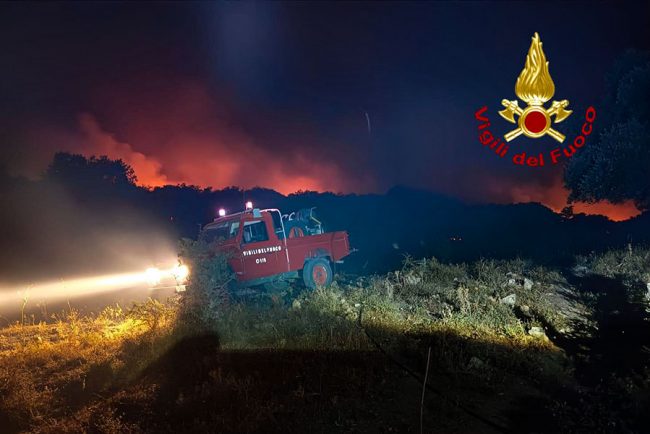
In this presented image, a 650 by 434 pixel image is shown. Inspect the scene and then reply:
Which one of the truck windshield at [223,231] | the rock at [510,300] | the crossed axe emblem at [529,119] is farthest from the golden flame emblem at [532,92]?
the truck windshield at [223,231]

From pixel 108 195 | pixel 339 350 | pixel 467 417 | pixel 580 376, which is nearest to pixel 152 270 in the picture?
pixel 339 350

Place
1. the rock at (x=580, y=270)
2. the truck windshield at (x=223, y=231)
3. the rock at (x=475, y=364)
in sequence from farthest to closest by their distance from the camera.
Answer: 1. the rock at (x=580, y=270)
2. the truck windshield at (x=223, y=231)
3. the rock at (x=475, y=364)

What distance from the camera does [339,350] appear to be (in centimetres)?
700

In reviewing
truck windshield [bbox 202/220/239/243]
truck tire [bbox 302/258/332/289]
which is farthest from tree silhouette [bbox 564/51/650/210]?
truck windshield [bbox 202/220/239/243]

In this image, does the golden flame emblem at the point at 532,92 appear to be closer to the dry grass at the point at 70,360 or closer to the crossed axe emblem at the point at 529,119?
the crossed axe emblem at the point at 529,119

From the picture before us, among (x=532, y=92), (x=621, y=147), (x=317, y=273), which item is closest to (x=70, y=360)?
(x=317, y=273)

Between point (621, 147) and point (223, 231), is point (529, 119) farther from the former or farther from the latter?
point (223, 231)

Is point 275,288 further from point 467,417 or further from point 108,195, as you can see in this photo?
point 108,195

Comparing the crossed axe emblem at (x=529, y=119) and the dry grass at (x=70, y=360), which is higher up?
the crossed axe emblem at (x=529, y=119)

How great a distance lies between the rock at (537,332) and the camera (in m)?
7.74

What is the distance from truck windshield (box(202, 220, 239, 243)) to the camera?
11414mm

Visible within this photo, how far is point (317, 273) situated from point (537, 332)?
666 centimetres

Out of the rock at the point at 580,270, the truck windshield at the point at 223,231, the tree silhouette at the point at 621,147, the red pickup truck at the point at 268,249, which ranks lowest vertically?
the rock at the point at 580,270

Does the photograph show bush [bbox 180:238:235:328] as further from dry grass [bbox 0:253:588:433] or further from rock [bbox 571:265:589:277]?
rock [bbox 571:265:589:277]
